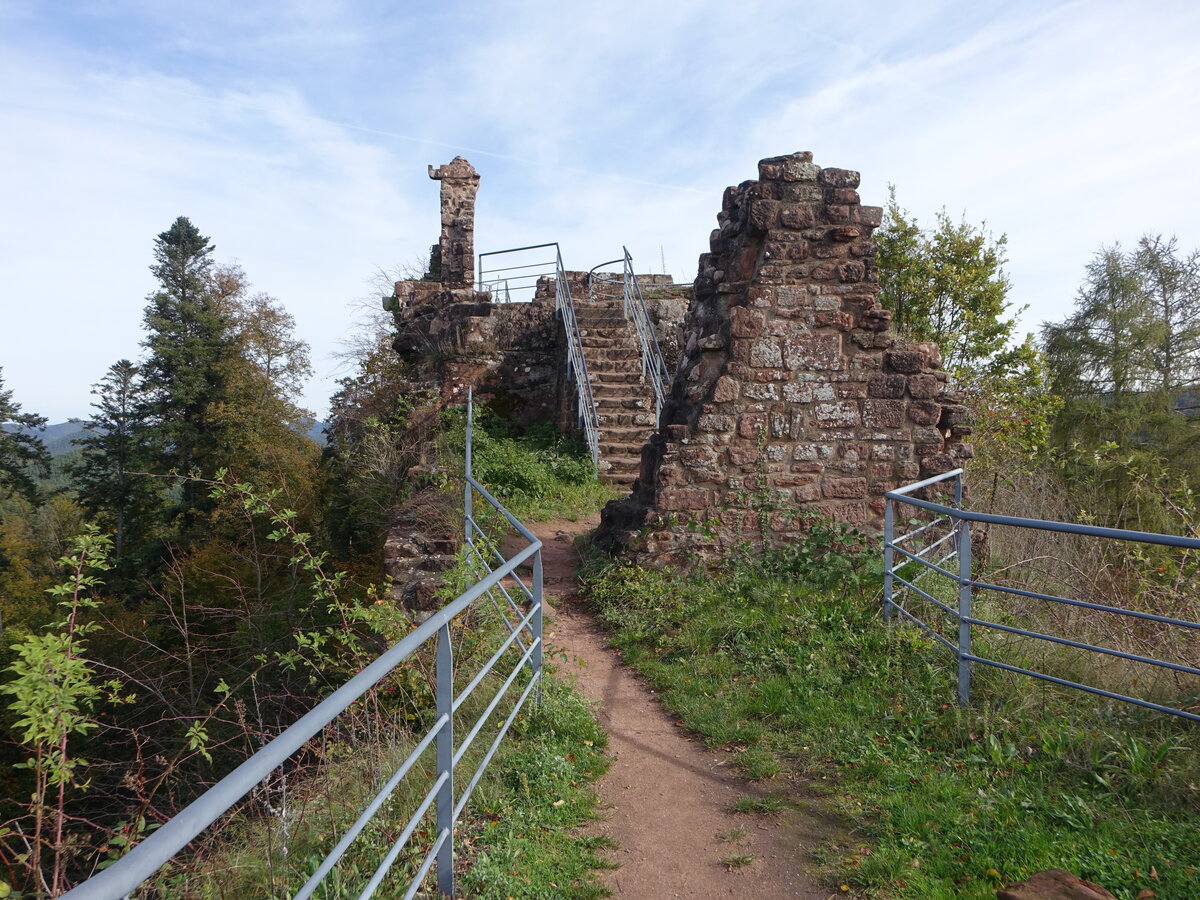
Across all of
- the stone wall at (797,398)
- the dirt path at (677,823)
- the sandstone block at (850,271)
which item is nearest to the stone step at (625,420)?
the stone wall at (797,398)

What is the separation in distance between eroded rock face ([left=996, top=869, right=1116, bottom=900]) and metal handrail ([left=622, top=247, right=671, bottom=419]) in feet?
34.4

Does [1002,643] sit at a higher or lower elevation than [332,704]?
lower

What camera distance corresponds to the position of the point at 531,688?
4305mm

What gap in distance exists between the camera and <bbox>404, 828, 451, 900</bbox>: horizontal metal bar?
2.20 meters

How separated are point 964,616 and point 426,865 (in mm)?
2974

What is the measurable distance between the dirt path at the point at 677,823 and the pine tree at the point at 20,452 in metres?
32.4

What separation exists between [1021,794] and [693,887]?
1.43 m

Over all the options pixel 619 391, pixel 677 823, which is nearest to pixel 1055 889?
pixel 677 823

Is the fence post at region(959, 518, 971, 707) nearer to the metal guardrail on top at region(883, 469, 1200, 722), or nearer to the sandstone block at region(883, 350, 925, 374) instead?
the metal guardrail on top at region(883, 469, 1200, 722)

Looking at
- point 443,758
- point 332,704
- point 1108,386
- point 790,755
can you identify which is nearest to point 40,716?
point 443,758

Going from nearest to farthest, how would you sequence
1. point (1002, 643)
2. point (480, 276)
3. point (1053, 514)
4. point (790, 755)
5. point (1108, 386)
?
point (790, 755) < point (1002, 643) < point (1053, 514) < point (480, 276) < point (1108, 386)

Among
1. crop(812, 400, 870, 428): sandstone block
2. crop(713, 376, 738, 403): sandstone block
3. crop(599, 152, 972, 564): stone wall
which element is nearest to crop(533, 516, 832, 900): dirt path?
crop(599, 152, 972, 564): stone wall

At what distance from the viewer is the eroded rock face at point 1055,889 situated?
2510 millimetres

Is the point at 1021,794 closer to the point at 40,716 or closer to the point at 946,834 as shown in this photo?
the point at 946,834
